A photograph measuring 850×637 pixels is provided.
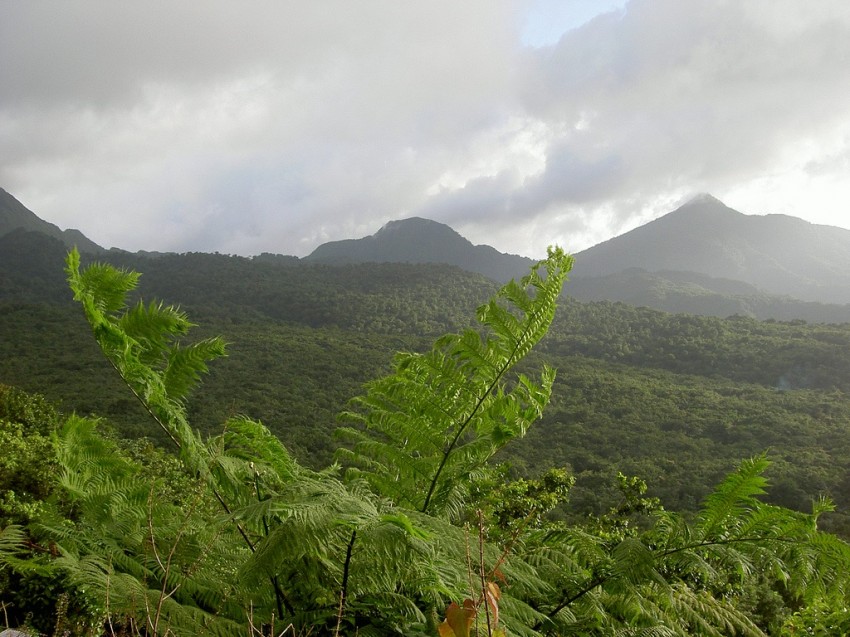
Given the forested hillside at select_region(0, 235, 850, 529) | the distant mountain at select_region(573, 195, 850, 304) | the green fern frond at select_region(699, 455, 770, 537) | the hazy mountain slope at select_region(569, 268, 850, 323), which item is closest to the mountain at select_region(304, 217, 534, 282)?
the hazy mountain slope at select_region(569, 268, 850, 323)

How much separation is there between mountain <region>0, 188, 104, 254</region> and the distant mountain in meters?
119

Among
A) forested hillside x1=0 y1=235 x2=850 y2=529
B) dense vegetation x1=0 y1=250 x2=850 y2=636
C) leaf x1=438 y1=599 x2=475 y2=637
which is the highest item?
leaf x1=438 y1=599 x2=475 y2=637

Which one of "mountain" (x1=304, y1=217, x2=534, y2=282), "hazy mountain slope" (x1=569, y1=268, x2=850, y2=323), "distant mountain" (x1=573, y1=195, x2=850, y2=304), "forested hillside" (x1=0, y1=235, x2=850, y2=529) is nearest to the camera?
"forested hillside" (x1=0, y1=235, x2=850, y2=529)

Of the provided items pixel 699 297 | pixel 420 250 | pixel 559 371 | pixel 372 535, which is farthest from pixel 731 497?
pixel 420 250

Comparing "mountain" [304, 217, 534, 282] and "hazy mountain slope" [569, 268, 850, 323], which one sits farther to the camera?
"mountain" [304, 217, 534, 282]

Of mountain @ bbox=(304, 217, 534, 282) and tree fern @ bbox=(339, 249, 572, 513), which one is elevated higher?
mountain @ bbox=(304, 217, 534, 282)

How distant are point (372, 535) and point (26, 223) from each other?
498 ft

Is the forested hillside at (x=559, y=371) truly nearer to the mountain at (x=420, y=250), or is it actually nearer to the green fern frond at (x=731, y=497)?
the green fern frond at (x=731, y=497)

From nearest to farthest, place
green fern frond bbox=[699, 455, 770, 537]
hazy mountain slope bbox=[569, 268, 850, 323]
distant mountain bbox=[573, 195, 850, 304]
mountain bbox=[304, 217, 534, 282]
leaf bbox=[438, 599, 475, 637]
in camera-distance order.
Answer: leaf bbox=[438, 599, 475, 637] < green fern frond bbox=[699, 455, 770, 537] < hazy mountain slope bbox=[569, 268, 850, 323] < distant mountain bbox=[573, 195, 850, 304] < mountain bbox=[304, 217, 534, 282]

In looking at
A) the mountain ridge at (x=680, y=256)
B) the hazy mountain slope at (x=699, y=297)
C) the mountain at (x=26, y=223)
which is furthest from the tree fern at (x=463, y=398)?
the mountain at (x=26, y=223)

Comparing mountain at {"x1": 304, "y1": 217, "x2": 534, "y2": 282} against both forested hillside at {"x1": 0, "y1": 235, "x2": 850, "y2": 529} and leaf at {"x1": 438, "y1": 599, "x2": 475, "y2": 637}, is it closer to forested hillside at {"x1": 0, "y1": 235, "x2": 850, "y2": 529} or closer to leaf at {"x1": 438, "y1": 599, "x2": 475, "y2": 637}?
forested hillside at {"x1": 0, "y1": 235, "x2": 850, "y2": 529}

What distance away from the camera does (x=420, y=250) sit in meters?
159

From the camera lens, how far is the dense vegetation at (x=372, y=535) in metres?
1.35

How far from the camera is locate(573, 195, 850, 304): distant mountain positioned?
13800cm
